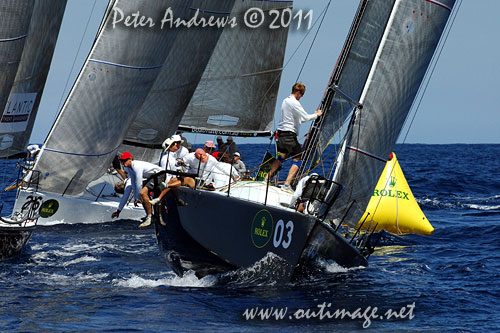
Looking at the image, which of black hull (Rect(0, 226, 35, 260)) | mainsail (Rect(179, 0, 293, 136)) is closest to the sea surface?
black hull (Rect(0, 226, 35, 260))

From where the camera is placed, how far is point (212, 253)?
1097cm

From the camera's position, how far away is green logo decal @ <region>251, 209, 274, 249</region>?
10.5m

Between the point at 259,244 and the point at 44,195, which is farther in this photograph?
the point at 44,195

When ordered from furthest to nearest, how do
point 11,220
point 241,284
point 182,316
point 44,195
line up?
point 44,195 → point 11,220 → point 241,284 → point 182,316

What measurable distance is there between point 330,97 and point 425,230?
6.10m

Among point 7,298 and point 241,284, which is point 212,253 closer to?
point 241,284

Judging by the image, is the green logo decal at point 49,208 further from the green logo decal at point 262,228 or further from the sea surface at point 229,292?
the green logo decal at point 262,228

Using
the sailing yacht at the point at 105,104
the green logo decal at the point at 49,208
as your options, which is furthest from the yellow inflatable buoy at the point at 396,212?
the green logo decal at the point at 49,208

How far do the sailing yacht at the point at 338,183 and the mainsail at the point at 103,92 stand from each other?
541 centimetres

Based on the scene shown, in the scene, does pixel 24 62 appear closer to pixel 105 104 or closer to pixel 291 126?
pixel 105 104

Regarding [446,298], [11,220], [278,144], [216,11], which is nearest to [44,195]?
[11,220]

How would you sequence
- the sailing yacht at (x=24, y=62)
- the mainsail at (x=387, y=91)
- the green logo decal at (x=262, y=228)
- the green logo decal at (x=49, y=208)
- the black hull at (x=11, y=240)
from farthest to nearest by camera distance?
the green logo decal at (x=49, y=208) < the sailing yacht at (x=24, y=62) < the black hull at (x=11, y=240) < the mainsail at (x=387, y=91) < the green logo decal at (x=262, y=228)

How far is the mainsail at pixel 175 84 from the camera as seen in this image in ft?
60.0

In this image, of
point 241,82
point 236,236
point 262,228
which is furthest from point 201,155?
point 241,82
